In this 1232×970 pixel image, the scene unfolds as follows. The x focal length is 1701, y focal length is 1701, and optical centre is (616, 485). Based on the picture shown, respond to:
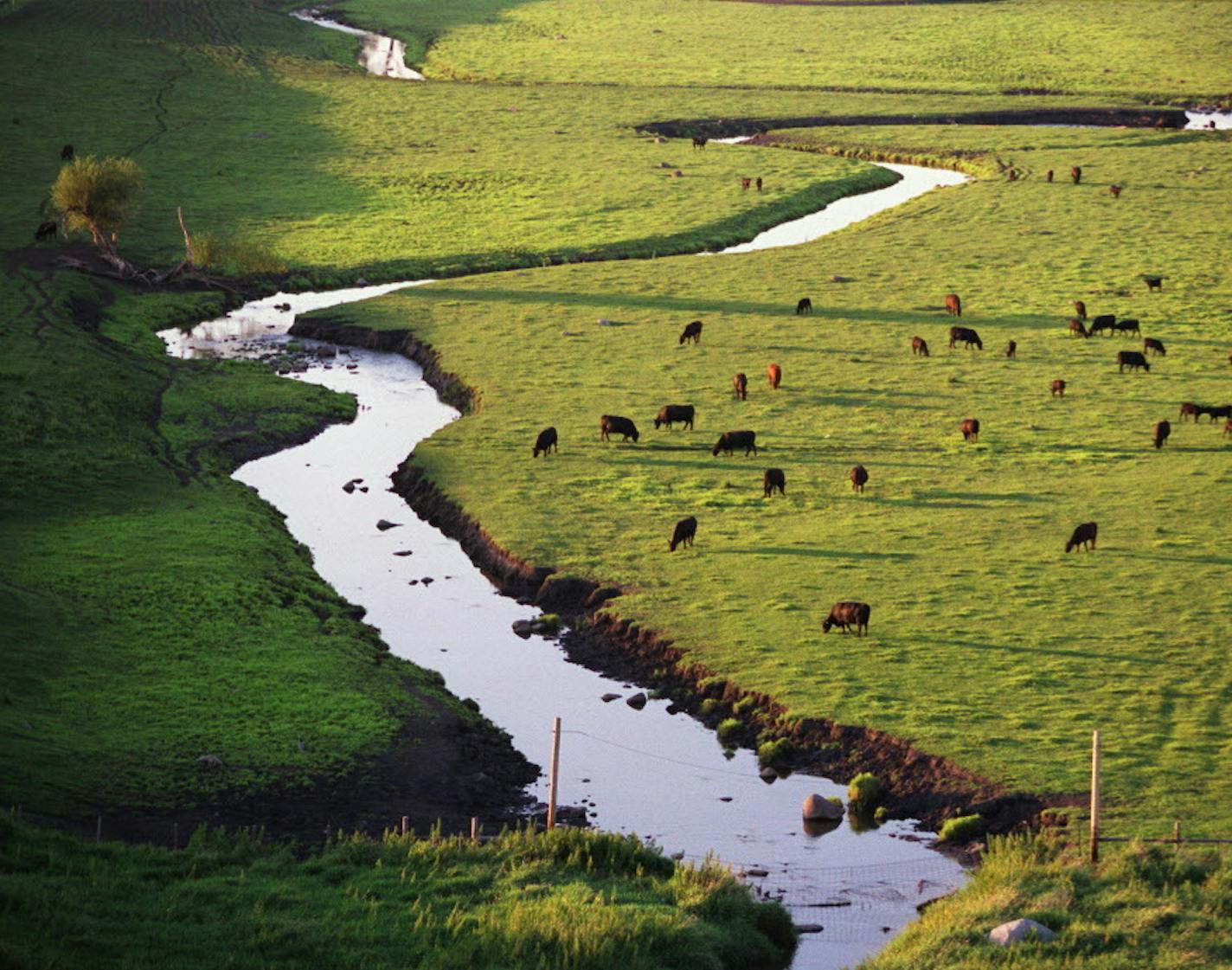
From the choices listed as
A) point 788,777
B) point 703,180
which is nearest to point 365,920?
point 788,777

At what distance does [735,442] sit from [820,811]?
59.5 ft

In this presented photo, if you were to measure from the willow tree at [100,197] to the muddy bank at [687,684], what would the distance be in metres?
28.5

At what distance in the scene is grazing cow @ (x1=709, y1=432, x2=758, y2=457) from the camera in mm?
44938

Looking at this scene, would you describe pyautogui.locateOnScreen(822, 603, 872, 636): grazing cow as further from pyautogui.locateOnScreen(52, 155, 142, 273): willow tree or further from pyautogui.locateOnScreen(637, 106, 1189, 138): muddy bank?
pyautogui.locateOnScreen(637, 106, 1189, 138): muddy bank

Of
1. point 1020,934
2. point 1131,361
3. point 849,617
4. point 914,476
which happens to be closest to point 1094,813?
point 1020,934

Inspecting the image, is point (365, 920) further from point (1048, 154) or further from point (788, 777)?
point (1048, 154)

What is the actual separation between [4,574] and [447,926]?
1792cm

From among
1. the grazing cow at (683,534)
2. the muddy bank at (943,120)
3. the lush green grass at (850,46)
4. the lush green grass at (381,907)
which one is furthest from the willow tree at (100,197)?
the lush green grass at (850,46)

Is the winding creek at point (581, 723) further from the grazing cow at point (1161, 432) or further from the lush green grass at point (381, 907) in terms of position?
the grazing cow at point (1161, 432)

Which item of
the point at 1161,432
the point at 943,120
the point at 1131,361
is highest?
the point at 943,120

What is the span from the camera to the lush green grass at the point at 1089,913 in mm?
21188

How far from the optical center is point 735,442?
45.0 metres

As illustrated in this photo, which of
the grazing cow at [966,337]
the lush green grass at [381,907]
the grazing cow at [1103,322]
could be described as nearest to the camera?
the lush green grass at [381,907]

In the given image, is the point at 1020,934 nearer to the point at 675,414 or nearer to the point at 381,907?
the point at 381,907
